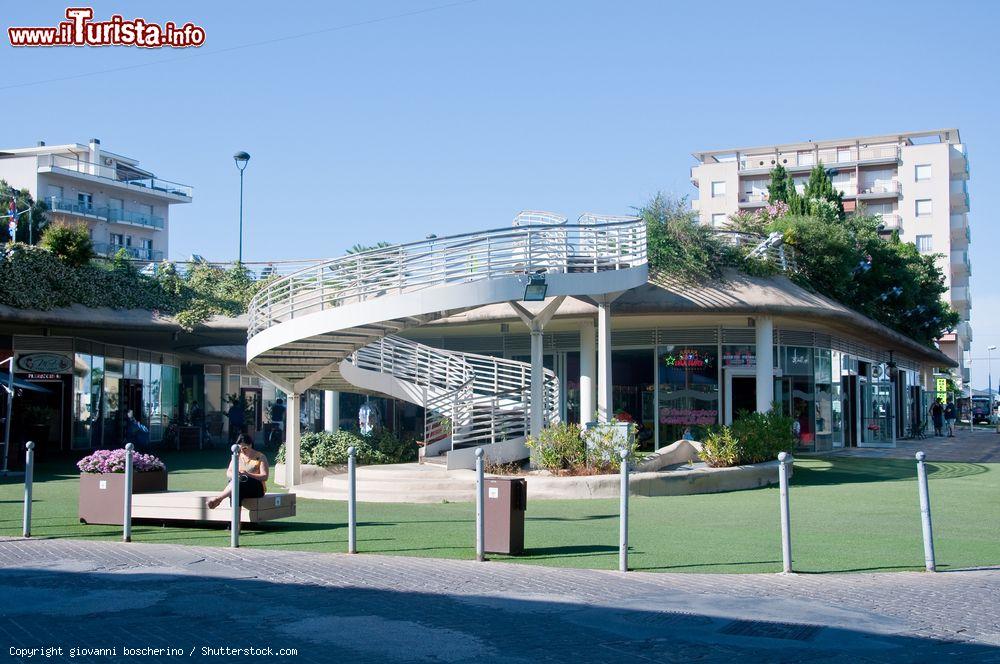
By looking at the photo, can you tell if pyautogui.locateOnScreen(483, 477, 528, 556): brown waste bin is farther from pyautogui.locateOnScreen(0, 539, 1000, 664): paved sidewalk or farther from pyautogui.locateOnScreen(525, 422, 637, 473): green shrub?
pyautogui.locateOnScreen(525, 422, 637, 473): green shrub

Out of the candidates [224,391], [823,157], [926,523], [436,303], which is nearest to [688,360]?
[436,303]

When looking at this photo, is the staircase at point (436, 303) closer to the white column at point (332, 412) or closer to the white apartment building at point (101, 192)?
the white column at point (332, 412)

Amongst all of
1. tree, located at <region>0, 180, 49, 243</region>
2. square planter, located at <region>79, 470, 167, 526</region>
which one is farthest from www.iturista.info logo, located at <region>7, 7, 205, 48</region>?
tree, located at <region>0, 180, 49, 243</region>

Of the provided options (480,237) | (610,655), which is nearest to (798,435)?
(480,237)

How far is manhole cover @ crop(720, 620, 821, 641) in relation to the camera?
7051 mm

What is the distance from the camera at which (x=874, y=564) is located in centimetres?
1026

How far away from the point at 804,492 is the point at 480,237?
7.46 m

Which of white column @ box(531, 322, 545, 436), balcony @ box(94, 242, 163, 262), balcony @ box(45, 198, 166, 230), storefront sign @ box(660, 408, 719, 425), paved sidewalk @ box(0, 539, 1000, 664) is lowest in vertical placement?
paved sidewalk @ box(0, 539, 1000, 664)

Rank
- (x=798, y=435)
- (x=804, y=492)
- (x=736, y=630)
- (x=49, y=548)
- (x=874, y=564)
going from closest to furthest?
(x=736, y=630) → (x=874, y=564) → (x=49, y=548) → (x=804, y=492) → (x=798, y=435)

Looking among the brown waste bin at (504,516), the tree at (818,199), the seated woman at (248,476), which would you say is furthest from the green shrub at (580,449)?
the tree at (818,199)

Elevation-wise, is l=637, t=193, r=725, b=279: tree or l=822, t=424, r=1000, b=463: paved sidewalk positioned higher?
l=637, t=193, r=725, b=279: tree

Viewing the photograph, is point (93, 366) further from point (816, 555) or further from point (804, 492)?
point (816, 555)

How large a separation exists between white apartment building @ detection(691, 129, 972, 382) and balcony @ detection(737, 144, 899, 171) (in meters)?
0.08

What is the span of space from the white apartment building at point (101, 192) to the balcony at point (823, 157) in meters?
46.4
